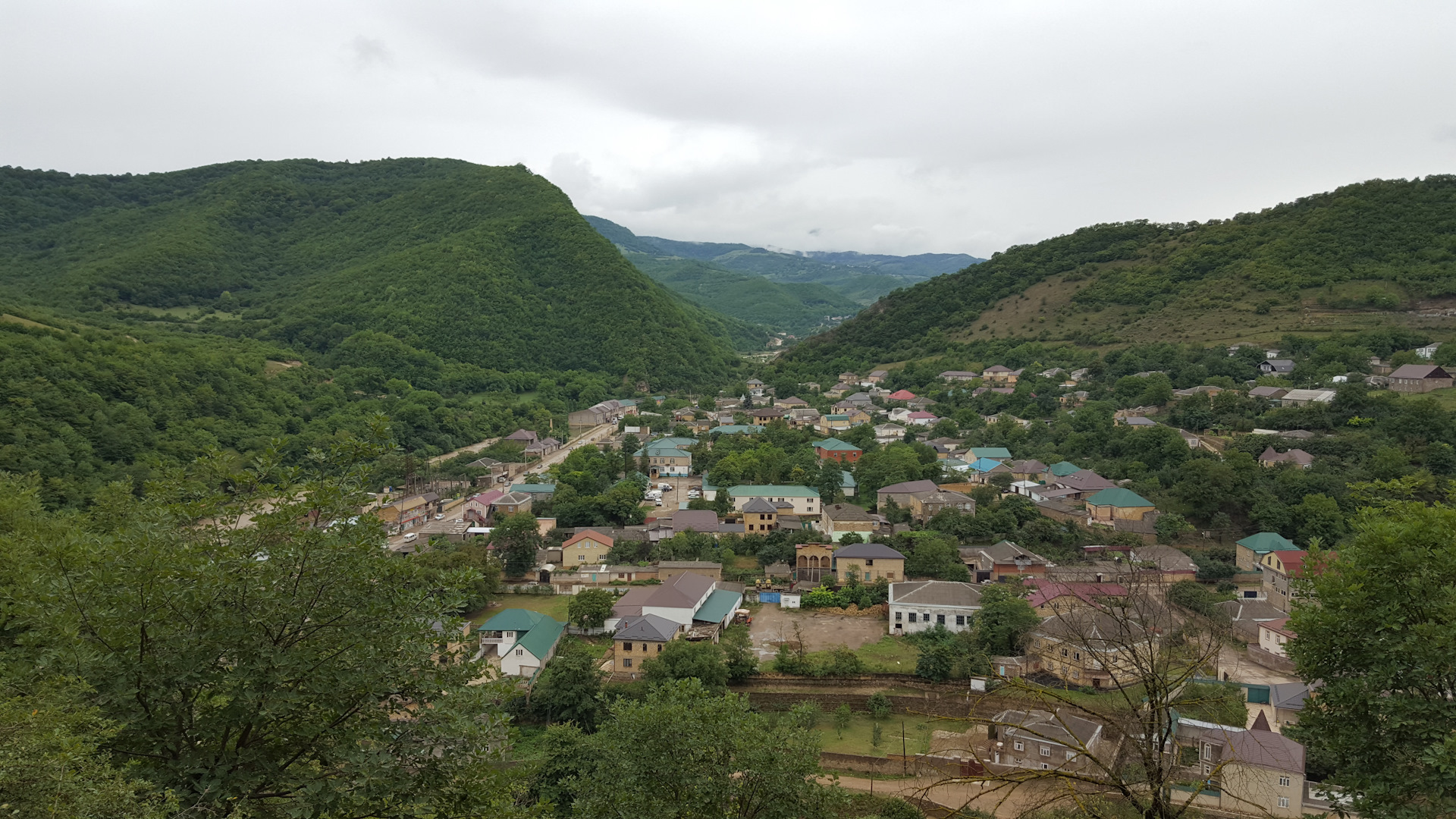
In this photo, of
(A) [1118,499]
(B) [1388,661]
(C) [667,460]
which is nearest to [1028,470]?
(A) [1118,499]

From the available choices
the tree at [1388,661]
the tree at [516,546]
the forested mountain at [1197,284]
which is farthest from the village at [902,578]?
the forested mountain at [1197,284]

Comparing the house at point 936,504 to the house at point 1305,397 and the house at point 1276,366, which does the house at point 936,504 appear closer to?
the house at point 1305,397

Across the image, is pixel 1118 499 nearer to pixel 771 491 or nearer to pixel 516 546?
pixel 771 491

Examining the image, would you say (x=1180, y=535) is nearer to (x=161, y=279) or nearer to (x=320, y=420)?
(x=320, y=420)

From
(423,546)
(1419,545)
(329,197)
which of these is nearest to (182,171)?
(329,197)

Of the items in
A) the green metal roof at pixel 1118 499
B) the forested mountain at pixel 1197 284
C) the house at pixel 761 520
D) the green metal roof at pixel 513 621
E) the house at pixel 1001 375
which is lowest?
the green metal roof at pixel 513 621

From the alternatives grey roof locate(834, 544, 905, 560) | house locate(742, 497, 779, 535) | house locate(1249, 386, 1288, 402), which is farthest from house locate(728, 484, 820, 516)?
house locate(1249, 386, 1288, 402)

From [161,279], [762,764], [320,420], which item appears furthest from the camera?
[161,279]
